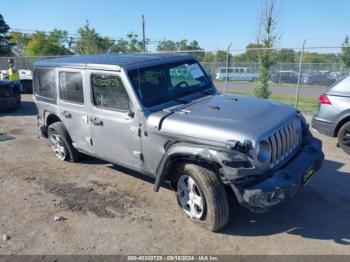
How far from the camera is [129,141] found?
4.54m

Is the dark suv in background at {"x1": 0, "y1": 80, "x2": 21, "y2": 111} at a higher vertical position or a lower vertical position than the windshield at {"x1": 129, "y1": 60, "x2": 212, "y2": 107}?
lower

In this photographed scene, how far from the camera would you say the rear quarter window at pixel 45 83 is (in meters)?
6.04

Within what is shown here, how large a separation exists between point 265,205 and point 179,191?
1145mm

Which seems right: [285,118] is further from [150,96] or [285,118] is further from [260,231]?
[150,96]

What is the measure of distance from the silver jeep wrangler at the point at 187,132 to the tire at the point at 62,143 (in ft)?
0.80

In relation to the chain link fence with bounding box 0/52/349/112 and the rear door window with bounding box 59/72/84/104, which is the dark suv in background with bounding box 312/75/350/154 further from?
the chain link fence with bounding box 0/52/349/112

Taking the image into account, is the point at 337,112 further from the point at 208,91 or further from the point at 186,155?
the point at 186,155

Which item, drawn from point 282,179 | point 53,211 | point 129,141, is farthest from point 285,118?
point 53,211

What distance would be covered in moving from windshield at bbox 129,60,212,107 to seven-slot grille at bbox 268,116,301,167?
157 cm

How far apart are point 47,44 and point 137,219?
7092 cm

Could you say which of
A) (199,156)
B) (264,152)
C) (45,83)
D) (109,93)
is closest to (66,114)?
(45,83)

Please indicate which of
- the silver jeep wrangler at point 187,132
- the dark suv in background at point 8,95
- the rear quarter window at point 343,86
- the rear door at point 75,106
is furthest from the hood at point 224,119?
the dark suv in background at point 8,95

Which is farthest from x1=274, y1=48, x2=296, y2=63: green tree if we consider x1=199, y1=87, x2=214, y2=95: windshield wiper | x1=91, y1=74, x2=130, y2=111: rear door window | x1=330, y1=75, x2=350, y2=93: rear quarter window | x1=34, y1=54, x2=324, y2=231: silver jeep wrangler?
x1=91, y1=74, x2=130, y2=111: rear door window

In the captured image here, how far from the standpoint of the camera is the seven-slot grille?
3639 mm
